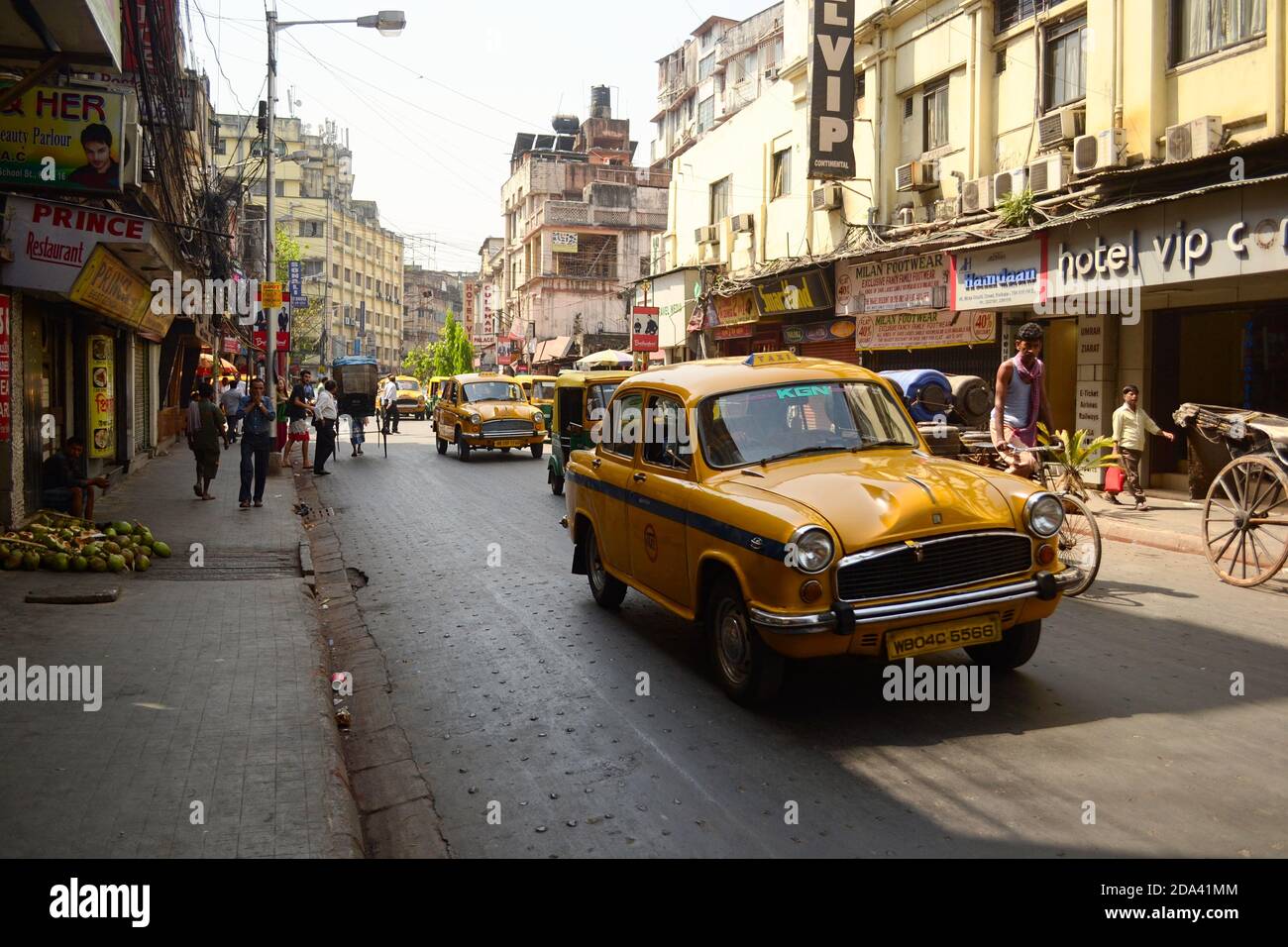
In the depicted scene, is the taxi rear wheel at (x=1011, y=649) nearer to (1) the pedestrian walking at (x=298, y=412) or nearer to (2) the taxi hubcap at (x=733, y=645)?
(2) the taxi hubcap at (x=733, y=645)

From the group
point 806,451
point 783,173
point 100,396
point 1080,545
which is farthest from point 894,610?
point 783,173

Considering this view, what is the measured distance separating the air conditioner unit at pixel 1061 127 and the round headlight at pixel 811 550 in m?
14.5

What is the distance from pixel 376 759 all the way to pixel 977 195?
16917 millimetres

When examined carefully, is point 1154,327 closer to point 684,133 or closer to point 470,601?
point 470,601

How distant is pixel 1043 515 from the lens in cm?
570

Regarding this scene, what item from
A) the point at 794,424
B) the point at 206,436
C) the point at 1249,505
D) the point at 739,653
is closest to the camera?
the point at 739,653

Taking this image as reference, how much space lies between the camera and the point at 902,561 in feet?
17.4

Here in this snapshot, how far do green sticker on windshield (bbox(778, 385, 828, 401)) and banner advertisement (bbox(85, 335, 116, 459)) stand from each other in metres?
13.9

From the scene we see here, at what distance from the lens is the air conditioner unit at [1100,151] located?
608 inches

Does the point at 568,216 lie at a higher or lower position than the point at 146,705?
higher

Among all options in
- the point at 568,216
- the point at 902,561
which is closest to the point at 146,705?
the point at 902,561

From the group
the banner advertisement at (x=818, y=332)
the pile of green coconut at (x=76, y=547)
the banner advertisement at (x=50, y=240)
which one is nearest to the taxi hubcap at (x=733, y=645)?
the pile of green coconut at (x=76, y=547)

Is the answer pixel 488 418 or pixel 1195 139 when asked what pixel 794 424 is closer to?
pixel 1195 139

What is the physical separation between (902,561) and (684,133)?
65482 mm
